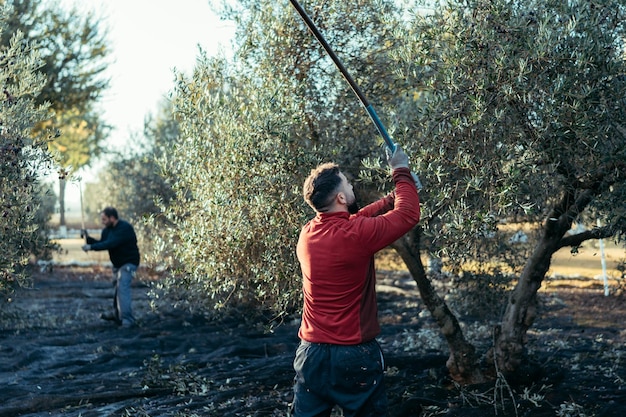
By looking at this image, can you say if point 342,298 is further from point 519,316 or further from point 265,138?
point 519,316

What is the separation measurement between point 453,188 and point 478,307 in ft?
14.7

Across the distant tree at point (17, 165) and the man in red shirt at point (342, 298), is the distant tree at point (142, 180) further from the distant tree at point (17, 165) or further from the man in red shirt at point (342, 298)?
the man in red shirt at point (342, 298)

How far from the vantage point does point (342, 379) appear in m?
4.36

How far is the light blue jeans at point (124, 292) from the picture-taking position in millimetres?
12820

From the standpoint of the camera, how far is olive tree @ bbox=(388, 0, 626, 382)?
17.1 ft

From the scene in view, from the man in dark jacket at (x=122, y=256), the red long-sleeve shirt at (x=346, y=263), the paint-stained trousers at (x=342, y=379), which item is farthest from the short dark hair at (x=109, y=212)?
the paint-stained trousers at (x=342, y=379)

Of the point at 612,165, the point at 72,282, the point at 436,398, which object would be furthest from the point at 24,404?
the point at 72,282

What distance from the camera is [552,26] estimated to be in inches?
218

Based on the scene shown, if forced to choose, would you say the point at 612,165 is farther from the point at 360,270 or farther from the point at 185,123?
the point at 185,123

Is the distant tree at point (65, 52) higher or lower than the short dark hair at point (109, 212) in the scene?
higher

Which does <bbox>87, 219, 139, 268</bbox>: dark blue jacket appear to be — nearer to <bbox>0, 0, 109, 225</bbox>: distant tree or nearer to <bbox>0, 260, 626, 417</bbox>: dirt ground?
<bbox>0, 260, 626, 417</bbox>: dirt ground

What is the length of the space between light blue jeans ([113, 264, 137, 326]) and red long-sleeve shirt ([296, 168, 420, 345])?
29.1ft

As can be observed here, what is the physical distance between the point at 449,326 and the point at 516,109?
3.11 m

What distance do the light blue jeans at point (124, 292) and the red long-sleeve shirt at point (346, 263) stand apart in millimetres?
8857
